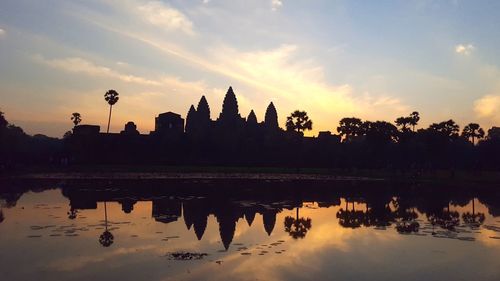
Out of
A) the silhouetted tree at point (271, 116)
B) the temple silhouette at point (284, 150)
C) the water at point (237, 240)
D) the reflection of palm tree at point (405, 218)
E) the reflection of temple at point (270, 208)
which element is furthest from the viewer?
the silhouetted tree at point (271, 116)

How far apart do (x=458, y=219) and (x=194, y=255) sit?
16.9m

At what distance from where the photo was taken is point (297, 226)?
21406mm

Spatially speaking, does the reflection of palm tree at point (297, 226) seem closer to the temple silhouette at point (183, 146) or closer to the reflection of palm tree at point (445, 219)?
the reflection of palm tree at point (445, 219)

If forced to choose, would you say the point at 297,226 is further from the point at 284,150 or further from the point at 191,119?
the point at 191,119

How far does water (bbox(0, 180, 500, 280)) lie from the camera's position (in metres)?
12.7

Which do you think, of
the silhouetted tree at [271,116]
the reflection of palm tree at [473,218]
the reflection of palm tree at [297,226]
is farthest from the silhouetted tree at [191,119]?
the reflection of palm tree at [297,226]

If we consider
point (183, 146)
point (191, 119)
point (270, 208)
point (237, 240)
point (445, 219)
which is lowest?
point (237, 240)

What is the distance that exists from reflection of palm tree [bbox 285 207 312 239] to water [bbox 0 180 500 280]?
0.19ft

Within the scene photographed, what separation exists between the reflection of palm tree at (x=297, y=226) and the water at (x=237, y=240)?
57 mm

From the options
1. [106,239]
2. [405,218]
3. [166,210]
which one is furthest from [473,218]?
[106,239]

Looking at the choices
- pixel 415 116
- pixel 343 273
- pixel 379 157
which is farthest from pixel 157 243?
pixel 415 116

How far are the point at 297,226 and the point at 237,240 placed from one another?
5005 millimetres

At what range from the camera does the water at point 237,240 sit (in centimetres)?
1272

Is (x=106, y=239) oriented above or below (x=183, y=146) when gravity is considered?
below
